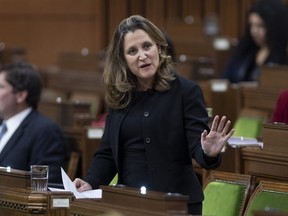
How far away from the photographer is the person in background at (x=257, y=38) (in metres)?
7.28

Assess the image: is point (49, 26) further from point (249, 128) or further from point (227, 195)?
point (227, 195)

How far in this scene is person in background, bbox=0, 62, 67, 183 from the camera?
5.11 m

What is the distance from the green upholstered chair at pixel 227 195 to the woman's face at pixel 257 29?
3155mm

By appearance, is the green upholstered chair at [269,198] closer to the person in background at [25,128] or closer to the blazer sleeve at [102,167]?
the blazer sleeve at [102,167]

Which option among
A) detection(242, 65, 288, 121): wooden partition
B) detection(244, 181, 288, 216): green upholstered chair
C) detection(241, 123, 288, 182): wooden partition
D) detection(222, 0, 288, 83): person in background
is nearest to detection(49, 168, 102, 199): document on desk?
detection(244, 181, 288, 216): green upholstered chair

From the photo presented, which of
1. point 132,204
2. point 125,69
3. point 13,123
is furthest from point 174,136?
point 13,123

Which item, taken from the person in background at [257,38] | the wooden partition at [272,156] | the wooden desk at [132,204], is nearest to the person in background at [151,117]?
Answer: the wooden desk at [132,204]

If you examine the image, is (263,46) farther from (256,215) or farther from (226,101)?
(256,215)

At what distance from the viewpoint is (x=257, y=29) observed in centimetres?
732

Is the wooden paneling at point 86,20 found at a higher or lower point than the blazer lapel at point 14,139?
higher

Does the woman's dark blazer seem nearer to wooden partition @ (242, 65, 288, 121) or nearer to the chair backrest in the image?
the chair backrest

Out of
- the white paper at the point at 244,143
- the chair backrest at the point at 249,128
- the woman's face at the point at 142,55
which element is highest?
the woman's face at the point at 142,55

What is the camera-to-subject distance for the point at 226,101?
6742 mm

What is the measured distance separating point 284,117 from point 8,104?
4.98 ft
